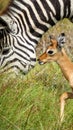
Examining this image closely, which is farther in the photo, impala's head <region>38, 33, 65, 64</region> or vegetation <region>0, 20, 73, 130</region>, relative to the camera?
impala's head <region>38, 33, 65, 64</region>

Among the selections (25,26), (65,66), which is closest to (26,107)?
(65,66)

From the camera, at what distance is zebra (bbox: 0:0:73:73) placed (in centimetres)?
958

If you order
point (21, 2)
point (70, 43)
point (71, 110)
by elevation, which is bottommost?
point (70, 43)

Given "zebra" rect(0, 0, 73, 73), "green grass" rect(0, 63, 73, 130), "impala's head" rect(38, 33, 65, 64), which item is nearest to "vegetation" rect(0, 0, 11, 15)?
"zebra" rect(0, 0, 73, 73)

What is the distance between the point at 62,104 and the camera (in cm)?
877

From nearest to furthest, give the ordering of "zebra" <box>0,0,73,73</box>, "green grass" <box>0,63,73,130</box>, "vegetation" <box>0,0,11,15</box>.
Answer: "green grass" <box>0,63,73,130</box> → "zebra" <box>0,0,73,73</box> → "vegetation" <box>0,0,11,15</box>

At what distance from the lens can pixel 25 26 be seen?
33.3ft

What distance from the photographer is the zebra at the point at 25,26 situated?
958 centimetres

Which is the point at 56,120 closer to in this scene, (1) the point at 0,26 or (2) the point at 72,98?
(2) the point at 72,98

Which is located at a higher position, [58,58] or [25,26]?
[25,26]

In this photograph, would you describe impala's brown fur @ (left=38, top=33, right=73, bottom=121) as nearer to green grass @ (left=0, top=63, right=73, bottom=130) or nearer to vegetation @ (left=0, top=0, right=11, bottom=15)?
green grass @ (left=0, top=63, right=73, bottom=130)

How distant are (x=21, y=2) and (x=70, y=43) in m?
6.22

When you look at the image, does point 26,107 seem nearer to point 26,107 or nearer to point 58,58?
point 26,107

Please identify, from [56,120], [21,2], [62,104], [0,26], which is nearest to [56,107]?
[62,104]
